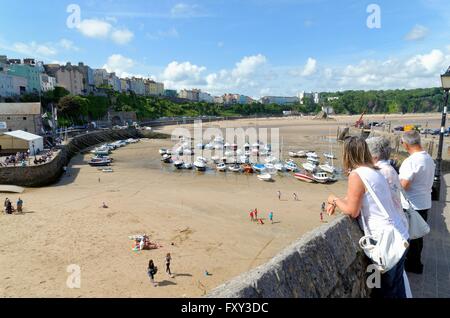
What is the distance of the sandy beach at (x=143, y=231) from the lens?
13.2m

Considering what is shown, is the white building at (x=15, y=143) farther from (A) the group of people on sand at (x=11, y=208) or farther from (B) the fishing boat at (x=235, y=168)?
(B) the fishing boat at (x=235, y=168)

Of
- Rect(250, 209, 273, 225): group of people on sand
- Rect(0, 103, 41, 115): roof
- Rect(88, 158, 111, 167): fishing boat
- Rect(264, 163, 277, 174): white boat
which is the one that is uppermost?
Rect(0, 103, 41, 115): roof

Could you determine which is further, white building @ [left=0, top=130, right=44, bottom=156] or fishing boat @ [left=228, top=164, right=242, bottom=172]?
fishing boat @ [left=228, top=164, right=242, bottom=172]

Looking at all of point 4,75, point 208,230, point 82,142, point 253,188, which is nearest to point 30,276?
point 208,230

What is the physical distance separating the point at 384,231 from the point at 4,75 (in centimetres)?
8373

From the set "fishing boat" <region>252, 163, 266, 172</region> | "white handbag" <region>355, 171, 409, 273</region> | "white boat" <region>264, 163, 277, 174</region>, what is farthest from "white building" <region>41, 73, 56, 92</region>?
"white handbag" <region>355, 171, 409, 273</region>

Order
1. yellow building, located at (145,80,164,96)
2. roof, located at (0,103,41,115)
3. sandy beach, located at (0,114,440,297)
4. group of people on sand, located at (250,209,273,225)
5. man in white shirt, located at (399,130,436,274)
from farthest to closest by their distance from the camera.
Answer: yellow building, located at (145,80,164,96) → roof, located at (0,103,41,115) → group of people on sand, located at (250,209,273,225) → sandy beach, located at (0,114,440,297) → man in white shirt, located at (399,130,436,274)

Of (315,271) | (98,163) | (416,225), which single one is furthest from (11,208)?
(416,225)

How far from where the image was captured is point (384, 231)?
3.22m

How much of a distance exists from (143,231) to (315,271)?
16.6 meters

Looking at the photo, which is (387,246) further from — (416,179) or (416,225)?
(416,179)

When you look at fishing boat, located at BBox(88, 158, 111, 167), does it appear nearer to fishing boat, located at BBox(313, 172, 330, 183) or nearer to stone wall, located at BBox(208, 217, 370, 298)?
fishing boat, located at BBox(313, 172, 330, 183)

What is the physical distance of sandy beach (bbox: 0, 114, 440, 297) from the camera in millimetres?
13180

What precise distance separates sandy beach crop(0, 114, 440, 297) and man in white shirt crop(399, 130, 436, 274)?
8564 mm
